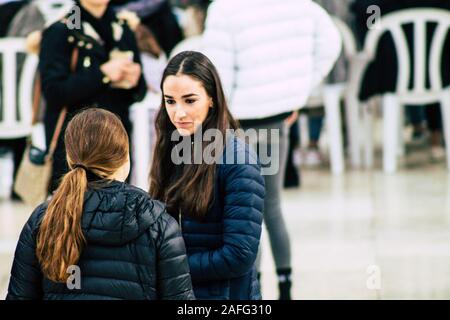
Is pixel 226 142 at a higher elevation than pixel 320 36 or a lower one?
lower

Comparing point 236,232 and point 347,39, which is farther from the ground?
point 347,39

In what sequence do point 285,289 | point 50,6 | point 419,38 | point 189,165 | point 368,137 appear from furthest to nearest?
point 368,137, point 50,6, point 419,38, point 285,289, point 189,165

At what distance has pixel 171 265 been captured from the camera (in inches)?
126

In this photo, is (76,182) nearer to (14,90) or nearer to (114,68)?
(114,68)

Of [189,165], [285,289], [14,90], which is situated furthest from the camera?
[14,90]

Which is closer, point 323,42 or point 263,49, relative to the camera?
point 263,49

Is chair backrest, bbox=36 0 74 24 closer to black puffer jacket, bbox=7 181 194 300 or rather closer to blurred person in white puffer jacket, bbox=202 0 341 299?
blurred person in white puffer jacket, bbox=202 0 341 299

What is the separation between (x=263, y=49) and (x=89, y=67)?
2.56ft

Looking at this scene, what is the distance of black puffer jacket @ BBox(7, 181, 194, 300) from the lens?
10.3ft

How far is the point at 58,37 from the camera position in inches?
204

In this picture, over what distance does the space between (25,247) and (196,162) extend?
30.1 inches

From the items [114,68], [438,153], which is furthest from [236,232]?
[438,153]
